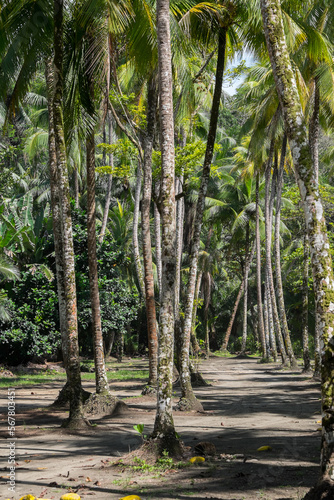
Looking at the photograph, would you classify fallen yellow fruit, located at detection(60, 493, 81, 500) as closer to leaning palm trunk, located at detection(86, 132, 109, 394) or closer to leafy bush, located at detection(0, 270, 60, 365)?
leaning palm trunk, located at detection(86, 132, 109, 394)

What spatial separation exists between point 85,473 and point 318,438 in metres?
3.77

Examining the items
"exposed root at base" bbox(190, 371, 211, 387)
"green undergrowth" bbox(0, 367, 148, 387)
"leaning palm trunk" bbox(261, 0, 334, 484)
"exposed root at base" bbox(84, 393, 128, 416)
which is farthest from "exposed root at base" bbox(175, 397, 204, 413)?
"green undergrowth" bbox(0, 367, 148, 387)

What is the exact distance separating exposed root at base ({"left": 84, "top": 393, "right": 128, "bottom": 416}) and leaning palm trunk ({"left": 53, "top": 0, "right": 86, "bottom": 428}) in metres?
1.70

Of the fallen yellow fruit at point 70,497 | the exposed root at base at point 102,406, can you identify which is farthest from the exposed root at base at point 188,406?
the fallen yellow fruit at point 70,497

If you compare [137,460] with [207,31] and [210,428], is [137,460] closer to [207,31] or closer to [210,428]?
[210,428]

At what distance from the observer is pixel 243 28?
12.8 meters

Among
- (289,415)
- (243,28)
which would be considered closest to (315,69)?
(243,28)

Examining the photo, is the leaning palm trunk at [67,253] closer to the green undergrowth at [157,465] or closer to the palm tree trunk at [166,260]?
the palm tree trunk at [166,260]

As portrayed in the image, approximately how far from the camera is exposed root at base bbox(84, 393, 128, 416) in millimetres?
11344

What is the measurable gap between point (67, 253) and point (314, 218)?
19.0 feet

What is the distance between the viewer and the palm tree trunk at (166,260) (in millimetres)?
7164

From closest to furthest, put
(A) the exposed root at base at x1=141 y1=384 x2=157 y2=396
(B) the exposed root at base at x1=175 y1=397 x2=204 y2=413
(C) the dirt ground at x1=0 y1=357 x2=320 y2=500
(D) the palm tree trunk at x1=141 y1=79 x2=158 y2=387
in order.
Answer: (C) the dirt ground at x1=0 y1=357 x2=320 y2=500 → (B) the exposed root at base at x1=175 y1=397 x2=204 y2=413 → (D) the palm tree trunk at x1=141 y1=79 x2=158 y2=387 → (A) the exposed root at base at x1=141 y1=384 x2=157 y2=396

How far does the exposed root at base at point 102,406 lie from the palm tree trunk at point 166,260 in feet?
14.6

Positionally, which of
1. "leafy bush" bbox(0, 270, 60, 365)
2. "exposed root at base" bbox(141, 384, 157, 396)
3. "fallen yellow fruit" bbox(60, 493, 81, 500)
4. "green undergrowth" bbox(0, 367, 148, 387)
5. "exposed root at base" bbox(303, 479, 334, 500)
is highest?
"leafy bush" bbox(0, 270, 60, 365)
